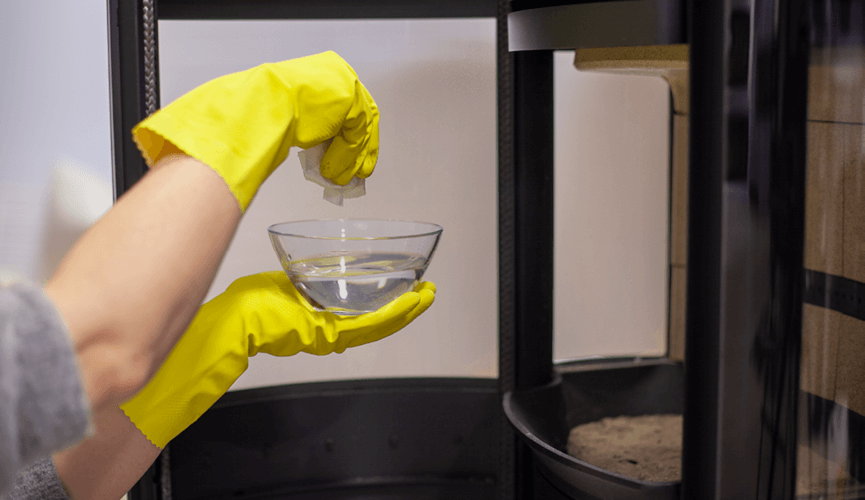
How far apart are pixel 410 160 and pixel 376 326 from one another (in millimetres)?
649

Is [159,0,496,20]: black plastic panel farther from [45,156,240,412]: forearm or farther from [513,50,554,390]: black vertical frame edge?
[45,156,240,412]: forearm

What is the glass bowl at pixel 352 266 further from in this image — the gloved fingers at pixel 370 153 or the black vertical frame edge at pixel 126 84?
the black vertical frame edge at pixel 126 84

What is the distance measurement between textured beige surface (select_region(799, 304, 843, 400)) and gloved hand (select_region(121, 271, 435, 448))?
389 millimetres

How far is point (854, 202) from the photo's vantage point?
2.32 feet

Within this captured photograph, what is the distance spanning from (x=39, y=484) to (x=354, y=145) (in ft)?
1.45

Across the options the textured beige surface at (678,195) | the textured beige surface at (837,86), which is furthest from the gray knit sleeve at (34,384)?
the textured beige surface at (678,195)

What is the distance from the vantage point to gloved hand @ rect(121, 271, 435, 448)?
72 centimetres

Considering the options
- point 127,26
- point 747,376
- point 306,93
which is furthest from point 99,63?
point 747,376

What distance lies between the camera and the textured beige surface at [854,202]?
2.29 feet

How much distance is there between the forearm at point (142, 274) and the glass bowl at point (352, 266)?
20 centimetres

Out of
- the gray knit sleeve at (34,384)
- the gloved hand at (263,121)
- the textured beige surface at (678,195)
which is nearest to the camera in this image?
the gray knit sleeve at (34,384)

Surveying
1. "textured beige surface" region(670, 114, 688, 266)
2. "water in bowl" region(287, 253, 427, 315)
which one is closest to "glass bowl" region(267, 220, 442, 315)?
"water in bowl" region(287, 253, 427, 315)

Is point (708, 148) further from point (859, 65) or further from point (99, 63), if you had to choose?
point (99, 63)

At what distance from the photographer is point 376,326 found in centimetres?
77
